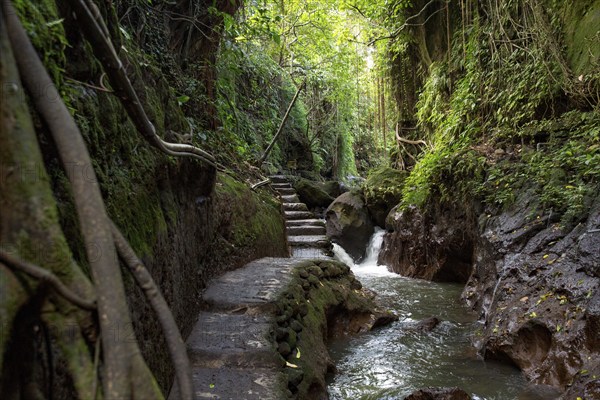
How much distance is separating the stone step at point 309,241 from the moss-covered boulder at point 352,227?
7.59 feet

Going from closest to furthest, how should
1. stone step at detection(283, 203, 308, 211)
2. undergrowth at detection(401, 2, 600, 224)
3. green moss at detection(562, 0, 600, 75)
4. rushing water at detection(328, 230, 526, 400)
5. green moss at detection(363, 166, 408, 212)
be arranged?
rushing water at detection(328, 230, 526, 400) → undergrowth at detection(401, 2, 600, 224) → green moss at detection(562, 0, 600, 75) → stone step at detection(283, 203, 308, 211) → green moss at detection(363, 166, 408, 212)

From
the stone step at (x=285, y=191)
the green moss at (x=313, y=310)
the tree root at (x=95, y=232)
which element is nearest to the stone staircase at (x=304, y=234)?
the stone step at (x=285, y=191)

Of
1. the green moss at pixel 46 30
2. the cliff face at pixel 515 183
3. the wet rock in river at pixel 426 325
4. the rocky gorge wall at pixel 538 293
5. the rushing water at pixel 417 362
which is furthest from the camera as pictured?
the wet rock in river at pixel 426 325

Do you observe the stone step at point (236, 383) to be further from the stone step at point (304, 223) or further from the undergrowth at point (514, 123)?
the stone step at point (304, 223)

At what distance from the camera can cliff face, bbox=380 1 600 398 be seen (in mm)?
3953

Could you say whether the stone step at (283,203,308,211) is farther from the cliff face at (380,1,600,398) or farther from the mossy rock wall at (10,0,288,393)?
the mossy rock wall at (10,0,288,393)

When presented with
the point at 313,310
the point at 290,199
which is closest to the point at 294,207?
the point at 290,199

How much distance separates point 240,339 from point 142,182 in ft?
5.00

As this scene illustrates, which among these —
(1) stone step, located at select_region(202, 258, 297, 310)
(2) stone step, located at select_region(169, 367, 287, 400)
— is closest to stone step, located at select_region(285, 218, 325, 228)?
(1) stone step, located at select_region(202, 258, 297, 310)

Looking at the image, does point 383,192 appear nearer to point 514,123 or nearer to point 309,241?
point 309,241

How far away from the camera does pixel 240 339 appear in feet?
10.8

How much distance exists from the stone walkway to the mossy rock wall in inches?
7.4

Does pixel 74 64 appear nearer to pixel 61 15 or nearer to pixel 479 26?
pixel 61 15

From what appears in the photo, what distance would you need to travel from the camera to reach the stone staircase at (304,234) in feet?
28.1
